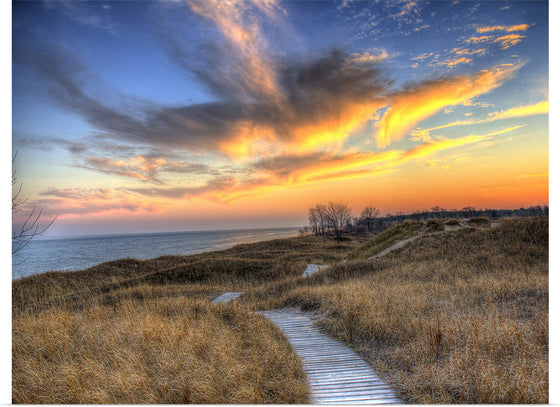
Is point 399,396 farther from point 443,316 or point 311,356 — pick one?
point 443,316

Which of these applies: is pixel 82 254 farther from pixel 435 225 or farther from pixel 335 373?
pixel 335 373

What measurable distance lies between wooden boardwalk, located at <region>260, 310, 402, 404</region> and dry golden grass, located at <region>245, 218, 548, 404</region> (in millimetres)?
257

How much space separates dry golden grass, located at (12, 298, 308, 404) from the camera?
13.2ft

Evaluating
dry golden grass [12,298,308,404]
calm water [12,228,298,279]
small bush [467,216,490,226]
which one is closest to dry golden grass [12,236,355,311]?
calm water [12,228,298,279]

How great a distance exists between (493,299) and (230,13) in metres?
11.4

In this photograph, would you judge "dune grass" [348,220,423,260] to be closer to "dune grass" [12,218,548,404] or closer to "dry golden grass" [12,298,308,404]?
"dune grass" [12,218,548,404]

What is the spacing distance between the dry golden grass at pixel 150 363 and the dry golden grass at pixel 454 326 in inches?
72.6

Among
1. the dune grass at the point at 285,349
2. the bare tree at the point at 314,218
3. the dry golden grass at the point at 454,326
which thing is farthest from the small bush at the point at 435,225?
the bare tree at the point at 314,218

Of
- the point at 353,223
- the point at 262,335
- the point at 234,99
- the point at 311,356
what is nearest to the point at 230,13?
the point at 234,99

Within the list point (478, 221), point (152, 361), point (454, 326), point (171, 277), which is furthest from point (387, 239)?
point (152, 361)

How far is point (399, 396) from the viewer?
13.5ft

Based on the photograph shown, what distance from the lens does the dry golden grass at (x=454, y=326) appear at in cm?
407

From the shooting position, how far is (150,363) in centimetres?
479
